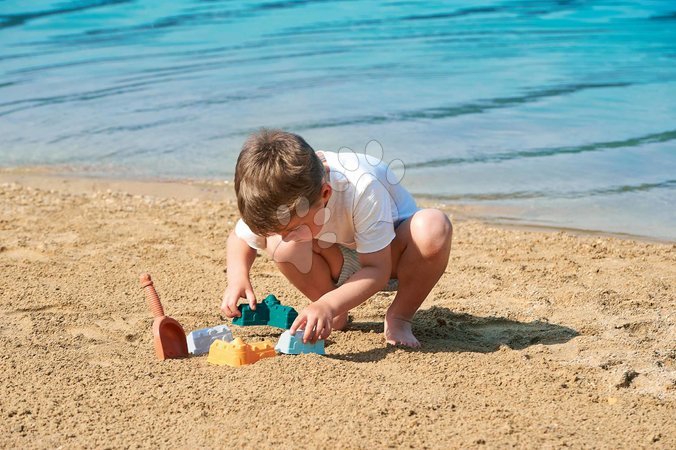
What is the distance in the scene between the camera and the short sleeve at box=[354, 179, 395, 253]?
305 cm

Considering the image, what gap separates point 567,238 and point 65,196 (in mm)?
3050

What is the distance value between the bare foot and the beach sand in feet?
0.20

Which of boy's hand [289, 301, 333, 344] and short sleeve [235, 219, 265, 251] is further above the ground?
short sleeve [235, 219, 265, 251]

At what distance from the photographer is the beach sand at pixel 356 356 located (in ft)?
8.27

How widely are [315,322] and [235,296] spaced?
1.35ft

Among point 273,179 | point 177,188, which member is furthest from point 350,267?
point 177,188

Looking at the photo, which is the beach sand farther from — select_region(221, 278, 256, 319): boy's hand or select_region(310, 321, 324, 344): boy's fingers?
select_region(221, 278, 256, 319): boy's hand

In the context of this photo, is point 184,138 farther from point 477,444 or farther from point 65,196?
point 477,444

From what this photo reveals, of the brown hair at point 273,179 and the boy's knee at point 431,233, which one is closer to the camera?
the brown hair at point 273,179

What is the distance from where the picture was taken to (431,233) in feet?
10.4

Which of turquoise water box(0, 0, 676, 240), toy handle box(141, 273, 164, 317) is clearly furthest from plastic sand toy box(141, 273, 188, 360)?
turquoise water box(0, 0, 676, 240)

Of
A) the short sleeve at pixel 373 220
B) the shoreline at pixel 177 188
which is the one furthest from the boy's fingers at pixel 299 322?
the shoreline at pixel 177 188

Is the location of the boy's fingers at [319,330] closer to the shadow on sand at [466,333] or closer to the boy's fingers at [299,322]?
the boy's fingers at [299,322]

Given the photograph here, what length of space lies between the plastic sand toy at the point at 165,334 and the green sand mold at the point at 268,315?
23cm
